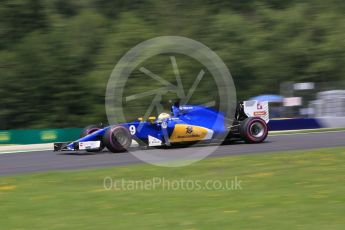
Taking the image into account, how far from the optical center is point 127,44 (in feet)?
113

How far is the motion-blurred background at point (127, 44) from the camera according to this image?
1275 inches

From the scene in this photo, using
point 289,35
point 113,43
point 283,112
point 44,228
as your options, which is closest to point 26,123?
point 113,43

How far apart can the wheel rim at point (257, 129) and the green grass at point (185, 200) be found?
453 centimetres

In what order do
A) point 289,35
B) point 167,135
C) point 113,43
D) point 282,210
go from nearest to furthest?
point 282,210, point 167,135, point 113,43, point 289,35

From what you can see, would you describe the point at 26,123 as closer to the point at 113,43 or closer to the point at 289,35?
the point at 113,43

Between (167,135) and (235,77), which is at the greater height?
(235,77)

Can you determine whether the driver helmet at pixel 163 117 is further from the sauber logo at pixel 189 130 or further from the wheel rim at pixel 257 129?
the wheel rim at pixel 257 129

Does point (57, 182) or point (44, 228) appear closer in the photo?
point (44, 228)

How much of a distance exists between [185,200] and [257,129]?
8212 mm

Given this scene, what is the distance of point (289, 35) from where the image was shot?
38.9m

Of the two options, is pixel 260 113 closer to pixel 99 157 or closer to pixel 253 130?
pixel 253 130

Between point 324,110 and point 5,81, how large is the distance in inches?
653

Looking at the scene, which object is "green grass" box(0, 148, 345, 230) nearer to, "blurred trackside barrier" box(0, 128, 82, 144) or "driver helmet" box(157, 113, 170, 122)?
"driver helmet" box(157, 113, 170, 122)

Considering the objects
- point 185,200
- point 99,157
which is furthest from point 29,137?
point 185,200
